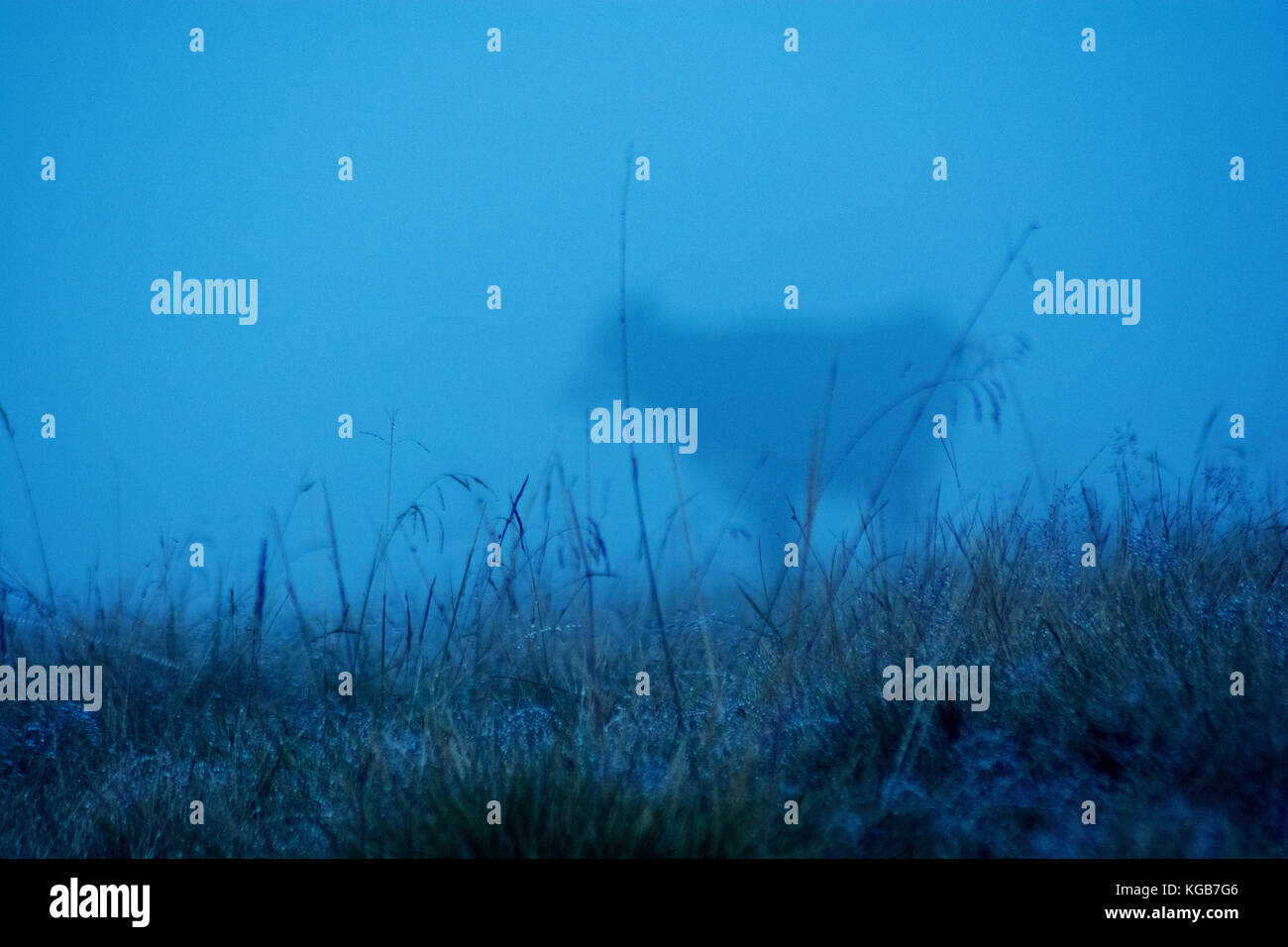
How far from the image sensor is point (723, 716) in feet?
8.09

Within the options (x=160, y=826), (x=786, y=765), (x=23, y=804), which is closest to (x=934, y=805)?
(x=786, y=765)

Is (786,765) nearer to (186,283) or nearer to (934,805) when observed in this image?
(934,805)

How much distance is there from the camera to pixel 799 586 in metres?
2.46

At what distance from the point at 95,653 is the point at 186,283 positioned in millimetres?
1140

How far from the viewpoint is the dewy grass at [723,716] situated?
201 centimetres

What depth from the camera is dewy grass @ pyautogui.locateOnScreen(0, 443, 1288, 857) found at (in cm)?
201
